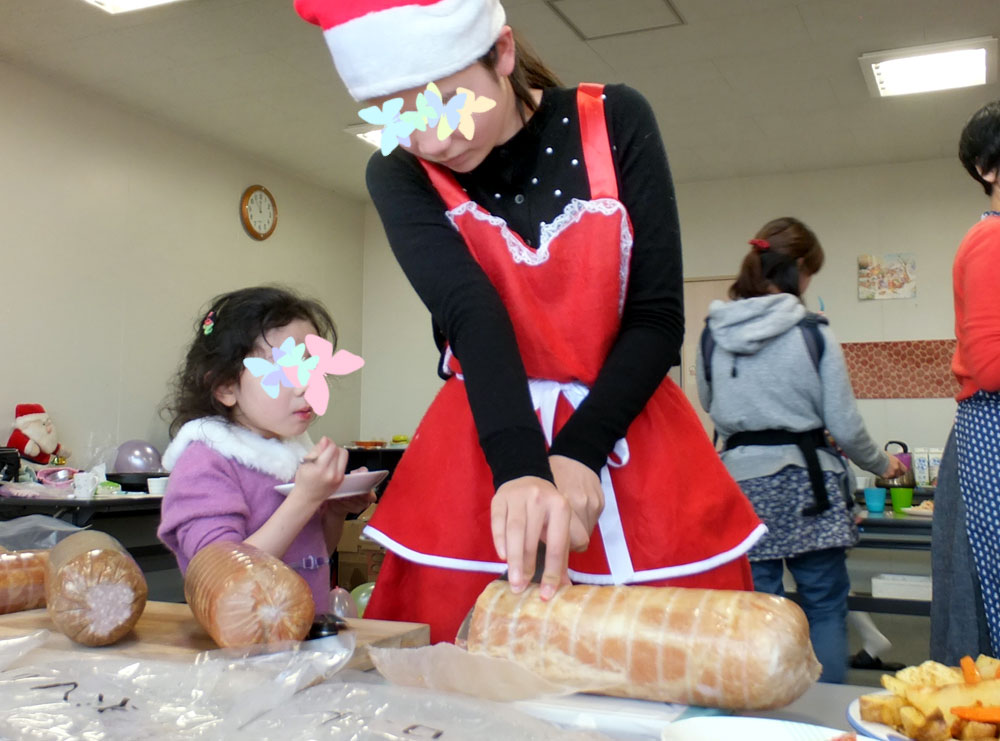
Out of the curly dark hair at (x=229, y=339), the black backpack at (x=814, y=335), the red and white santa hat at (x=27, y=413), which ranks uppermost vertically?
the black backpack at (x=814, y=335)

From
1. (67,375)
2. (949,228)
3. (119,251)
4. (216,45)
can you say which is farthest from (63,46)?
(949,228)

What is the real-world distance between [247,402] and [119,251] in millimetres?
4101

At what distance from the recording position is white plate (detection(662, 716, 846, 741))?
0.59 meters

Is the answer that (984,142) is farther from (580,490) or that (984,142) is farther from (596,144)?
(580,490)

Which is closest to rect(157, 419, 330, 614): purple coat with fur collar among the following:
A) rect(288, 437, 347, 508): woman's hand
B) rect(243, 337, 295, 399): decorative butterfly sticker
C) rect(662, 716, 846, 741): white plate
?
rect(288, 437, 347, 508): woman's hand

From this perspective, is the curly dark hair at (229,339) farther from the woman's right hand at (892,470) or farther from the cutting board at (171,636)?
the woman's right hand at (892,470)

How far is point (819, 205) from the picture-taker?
6195 millimetres

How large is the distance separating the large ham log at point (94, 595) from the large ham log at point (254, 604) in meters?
0.08

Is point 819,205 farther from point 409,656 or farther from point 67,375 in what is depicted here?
point 409,656

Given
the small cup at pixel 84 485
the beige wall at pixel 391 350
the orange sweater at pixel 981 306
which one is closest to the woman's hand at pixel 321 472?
the orange sweater at pixel 981 306

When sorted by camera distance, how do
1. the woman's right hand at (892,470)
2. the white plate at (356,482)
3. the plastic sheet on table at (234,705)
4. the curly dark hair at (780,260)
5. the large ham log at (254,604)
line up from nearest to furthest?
the plastic sheet on table at (234,705) → the large ham log at (254,604) → the white plate at (356,482) → the curly dark hair at (780,260) → the woman's right hand at (892,470)

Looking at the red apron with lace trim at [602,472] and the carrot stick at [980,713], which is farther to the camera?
the red apron with lace trim at [602,472]

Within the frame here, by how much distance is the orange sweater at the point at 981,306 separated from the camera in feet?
4.95

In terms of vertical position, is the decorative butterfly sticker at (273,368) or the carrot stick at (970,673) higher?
the decorative butterfly sticker at (273,368)
